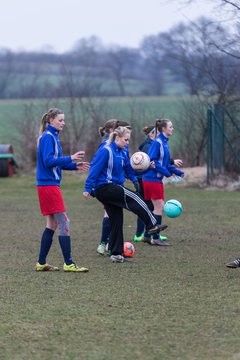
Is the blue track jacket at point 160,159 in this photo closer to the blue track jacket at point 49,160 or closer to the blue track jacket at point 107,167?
the blue track jacket at point 107,167

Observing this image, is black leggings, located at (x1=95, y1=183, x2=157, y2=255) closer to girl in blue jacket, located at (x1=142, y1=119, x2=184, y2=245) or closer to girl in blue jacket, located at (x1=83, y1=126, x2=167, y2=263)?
girl in blue jacket, located at (x1=83, y1=126, x2=167, y2=263)

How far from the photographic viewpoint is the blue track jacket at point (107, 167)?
966 cm

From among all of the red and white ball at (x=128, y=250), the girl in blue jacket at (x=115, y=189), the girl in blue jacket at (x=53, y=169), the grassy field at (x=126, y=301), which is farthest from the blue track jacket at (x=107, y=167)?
the grassy field at (x=126, y=301)

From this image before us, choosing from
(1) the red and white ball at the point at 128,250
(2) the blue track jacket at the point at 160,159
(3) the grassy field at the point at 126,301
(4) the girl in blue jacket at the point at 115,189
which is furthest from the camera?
(2) the blue track jacket at the point at 160,159

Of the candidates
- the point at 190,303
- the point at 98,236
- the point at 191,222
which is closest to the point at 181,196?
the point at 191,222

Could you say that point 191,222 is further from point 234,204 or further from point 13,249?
point 13,249

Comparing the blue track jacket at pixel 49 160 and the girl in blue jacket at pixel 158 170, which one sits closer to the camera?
the blue track jacket at pixel 49 160

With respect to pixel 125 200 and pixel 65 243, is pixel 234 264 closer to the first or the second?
pixel 125 200

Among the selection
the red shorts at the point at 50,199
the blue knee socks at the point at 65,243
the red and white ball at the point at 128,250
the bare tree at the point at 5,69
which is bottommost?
the red and white ball at the point at 128,250

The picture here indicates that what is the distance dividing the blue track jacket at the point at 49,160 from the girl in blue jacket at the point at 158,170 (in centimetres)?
246

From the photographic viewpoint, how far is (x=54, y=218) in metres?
9.23

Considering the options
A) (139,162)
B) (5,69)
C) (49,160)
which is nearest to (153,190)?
A: (139,162)

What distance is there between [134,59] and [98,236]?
59.3 metres

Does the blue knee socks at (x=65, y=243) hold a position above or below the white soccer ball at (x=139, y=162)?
below
